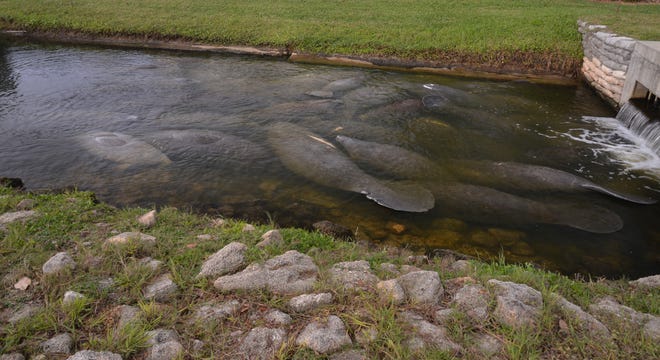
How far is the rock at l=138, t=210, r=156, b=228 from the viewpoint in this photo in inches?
230

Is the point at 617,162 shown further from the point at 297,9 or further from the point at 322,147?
the point at 297,9

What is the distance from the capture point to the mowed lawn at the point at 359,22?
16.4m

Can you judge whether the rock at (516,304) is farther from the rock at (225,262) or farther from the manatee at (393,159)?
the manatee at (393,159)

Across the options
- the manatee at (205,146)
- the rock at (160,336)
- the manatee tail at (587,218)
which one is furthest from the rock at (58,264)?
the manatee tail at (587,218)

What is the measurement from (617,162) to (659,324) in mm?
6744

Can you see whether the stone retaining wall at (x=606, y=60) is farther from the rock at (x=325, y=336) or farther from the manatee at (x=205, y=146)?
the rock at (x=325, y=336)

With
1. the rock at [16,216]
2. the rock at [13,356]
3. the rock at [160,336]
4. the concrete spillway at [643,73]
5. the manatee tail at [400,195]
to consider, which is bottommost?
the manatee tail at [400,195]

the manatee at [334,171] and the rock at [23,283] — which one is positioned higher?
the rock at [23,283]

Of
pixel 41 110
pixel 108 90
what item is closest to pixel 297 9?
pixel 108 90

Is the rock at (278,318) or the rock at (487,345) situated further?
the rock at (278,318)

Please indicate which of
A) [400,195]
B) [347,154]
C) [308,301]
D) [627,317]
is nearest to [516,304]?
[627,317]

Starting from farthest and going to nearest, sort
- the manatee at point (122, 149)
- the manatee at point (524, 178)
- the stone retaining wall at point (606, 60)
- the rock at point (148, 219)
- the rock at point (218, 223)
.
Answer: the stone retaining wall at point (606, 60), the manatee at point (122, 149), the manatee at point (524, 178), the rock at point (218, 223), the rock at point (148, 219)

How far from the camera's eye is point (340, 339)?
3.58 meters

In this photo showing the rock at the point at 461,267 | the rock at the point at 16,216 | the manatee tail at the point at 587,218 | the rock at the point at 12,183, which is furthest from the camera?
the rock at the point at 12,183
